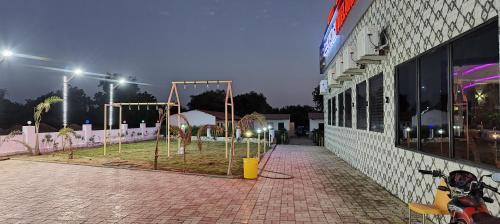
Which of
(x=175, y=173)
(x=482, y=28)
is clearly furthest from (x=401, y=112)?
(x=175, y=173)

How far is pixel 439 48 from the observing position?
18.4 feet

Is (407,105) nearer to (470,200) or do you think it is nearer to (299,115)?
(470,200)

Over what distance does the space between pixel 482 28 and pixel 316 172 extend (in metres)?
7.59

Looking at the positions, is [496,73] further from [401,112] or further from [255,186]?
[255,186]

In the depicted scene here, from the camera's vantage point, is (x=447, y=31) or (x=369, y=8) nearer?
(x=447, y=31)

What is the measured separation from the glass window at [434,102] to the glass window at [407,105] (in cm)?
31

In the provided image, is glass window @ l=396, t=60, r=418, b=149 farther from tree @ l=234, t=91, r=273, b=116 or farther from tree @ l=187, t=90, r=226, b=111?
tree @ l=234, t=91, r=273, b=116

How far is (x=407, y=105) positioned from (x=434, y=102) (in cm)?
127

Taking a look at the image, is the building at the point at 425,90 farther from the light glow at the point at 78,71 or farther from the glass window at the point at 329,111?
the light glow at the point at 78,71

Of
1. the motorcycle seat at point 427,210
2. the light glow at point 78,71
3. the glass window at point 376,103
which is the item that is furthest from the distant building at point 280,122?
the motorcycle seat at point 427,210

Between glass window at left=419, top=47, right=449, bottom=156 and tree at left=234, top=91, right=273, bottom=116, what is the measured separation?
61.1 m

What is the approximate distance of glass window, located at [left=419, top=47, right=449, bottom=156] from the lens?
5.54 m

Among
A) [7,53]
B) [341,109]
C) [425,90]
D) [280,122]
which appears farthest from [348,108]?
[280,122]

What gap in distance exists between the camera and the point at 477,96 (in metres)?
4.65
